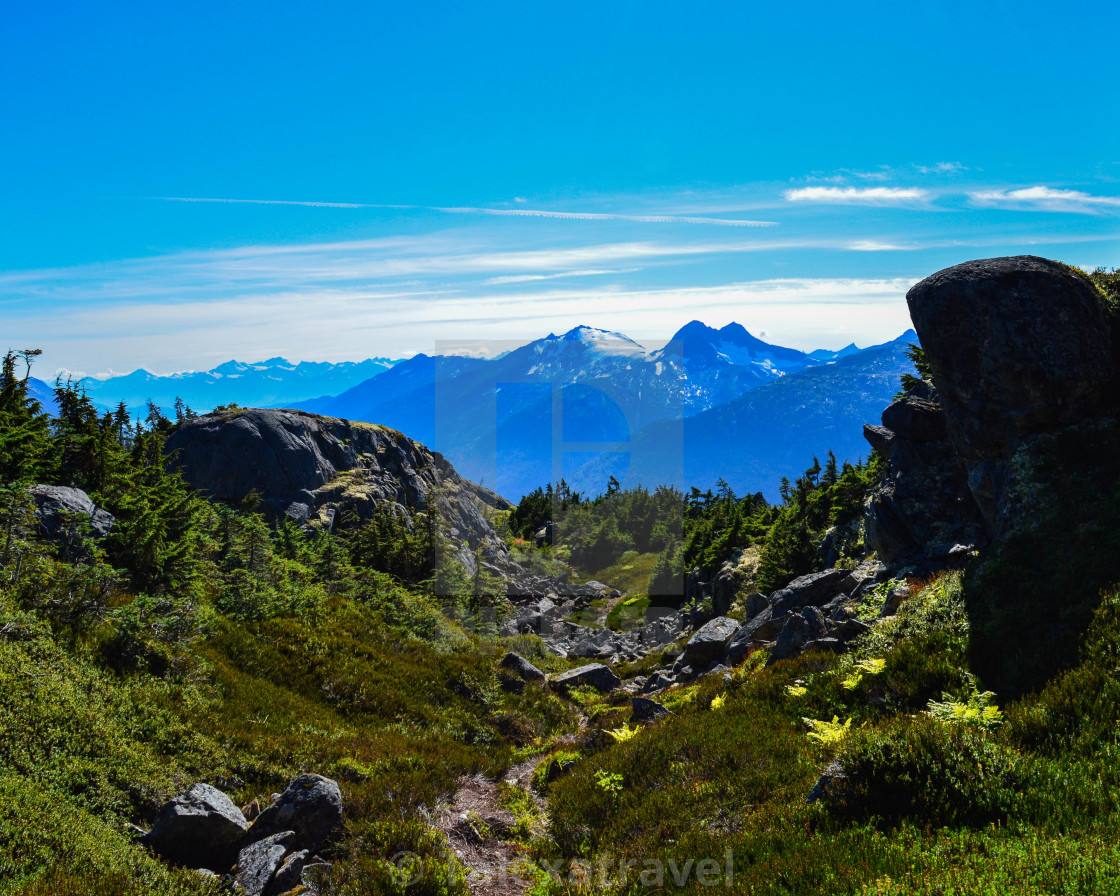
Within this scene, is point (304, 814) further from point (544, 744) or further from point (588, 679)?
point (588, 679)

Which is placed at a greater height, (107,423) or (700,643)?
(107,423)

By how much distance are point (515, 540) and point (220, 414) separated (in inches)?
2055

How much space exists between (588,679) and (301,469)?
2294 inches

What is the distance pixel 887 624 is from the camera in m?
13.9

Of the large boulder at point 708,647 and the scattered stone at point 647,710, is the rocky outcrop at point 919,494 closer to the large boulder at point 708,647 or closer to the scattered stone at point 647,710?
the large boulder at point 708,647

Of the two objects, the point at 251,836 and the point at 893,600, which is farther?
the point at 893,600

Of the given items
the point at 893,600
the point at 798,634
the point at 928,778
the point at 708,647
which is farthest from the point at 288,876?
the point at 708,647

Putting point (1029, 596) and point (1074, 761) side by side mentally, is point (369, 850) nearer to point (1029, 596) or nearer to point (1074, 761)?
point (1074, 761)

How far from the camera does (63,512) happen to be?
Answer: 1711 cm

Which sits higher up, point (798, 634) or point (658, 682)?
point (798, 634)

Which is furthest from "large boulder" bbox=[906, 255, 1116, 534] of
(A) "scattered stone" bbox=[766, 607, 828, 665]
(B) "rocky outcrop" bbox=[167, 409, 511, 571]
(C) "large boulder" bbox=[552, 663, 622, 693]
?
(B) "rocky outcrop" bbox=[167, 409, 511, 571]

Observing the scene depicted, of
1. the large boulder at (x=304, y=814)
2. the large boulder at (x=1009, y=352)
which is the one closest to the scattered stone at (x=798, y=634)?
the large boulder at (x=1009, y=352)

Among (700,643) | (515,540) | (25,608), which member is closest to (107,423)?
(25,608)

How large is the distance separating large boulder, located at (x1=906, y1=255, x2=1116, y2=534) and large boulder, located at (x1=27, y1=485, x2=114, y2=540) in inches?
1024
